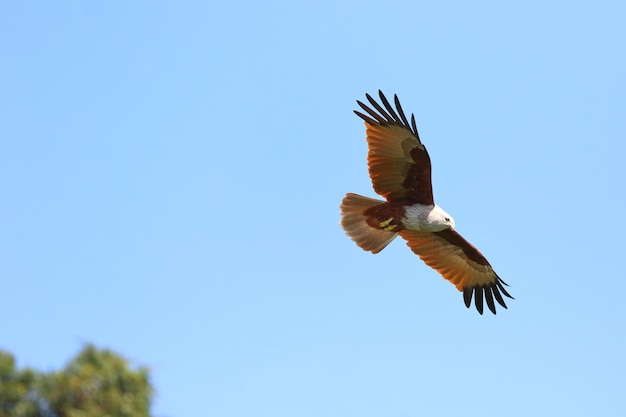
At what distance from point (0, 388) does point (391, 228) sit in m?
6.28

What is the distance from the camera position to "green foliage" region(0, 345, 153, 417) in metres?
5.92

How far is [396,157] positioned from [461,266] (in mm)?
2345

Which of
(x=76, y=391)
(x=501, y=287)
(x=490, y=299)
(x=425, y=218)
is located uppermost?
(x=425, y=218)

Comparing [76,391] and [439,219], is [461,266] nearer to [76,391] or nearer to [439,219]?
[439,219]

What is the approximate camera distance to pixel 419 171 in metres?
10.9

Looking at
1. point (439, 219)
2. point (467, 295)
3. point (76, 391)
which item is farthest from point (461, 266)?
point (76, 391)

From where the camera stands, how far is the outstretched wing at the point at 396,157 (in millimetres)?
10727

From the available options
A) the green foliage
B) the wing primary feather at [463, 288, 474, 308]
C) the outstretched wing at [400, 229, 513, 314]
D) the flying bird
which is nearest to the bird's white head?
the flying bird

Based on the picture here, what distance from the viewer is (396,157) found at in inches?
428

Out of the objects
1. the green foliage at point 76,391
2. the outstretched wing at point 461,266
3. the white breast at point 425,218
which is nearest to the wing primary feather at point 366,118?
the white breast at point 425,218

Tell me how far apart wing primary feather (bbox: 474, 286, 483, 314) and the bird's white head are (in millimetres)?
1683

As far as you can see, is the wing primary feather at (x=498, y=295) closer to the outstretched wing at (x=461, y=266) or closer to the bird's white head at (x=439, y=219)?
the outstretched wing at (x=461, y=266)

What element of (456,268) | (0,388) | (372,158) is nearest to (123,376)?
(0,388)

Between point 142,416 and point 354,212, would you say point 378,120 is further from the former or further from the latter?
point 142,416
